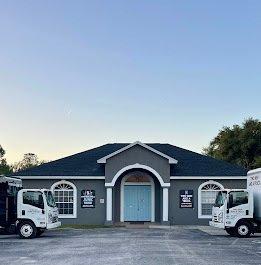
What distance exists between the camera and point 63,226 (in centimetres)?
3375

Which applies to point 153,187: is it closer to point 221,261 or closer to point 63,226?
point 63,226

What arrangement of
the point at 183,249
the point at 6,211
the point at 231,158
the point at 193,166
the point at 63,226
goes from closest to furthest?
the point at 183,249 → the point at 6,211 → the point at 63,226 → the point at 193,166 → the point at 231,158

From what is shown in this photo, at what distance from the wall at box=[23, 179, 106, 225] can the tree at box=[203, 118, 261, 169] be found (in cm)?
3024

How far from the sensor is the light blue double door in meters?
36.5

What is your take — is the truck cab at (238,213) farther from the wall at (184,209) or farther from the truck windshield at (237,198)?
the wall at (184,209)

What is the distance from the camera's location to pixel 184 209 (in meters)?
35.5

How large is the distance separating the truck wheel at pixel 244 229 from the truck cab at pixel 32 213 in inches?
336

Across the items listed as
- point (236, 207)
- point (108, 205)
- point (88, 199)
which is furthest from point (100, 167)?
point (236, 207)

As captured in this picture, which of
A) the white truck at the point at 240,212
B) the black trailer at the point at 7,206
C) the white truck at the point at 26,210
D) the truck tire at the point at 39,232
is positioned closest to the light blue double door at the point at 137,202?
the white truck at the point at 240,212

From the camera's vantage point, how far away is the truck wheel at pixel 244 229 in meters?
26.1

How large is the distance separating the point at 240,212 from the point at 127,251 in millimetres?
9236

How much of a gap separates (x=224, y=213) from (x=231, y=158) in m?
38.1

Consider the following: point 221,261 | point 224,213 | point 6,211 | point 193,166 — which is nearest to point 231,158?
point 193,166

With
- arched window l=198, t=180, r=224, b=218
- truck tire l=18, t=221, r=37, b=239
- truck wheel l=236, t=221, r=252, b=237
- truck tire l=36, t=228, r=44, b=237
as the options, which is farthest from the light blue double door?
truck tire l=18, t=221, r=37, b=239
